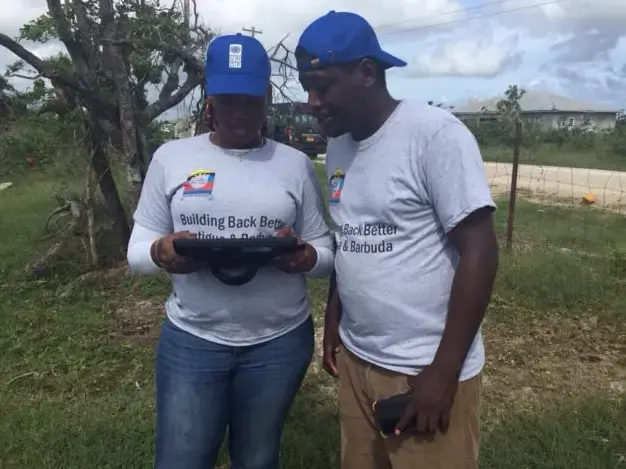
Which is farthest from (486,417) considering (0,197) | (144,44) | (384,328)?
(0,197)

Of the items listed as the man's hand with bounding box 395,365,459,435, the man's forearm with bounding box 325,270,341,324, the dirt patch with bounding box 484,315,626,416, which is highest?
the man's forearm with bounding box 325,270,341,324

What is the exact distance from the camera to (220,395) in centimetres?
199

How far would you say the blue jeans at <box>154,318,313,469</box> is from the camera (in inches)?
76.6

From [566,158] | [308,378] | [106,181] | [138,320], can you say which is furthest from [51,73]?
[566,158]

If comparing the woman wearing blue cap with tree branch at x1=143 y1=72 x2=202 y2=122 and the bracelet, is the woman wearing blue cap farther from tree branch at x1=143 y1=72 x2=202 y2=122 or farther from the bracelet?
tree branch at x1=143 y1=72 x2=202 y2=122

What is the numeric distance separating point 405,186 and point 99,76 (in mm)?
5185

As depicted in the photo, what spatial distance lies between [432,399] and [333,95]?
0.84 metres

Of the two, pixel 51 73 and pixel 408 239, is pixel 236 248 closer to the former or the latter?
pixel 408 239

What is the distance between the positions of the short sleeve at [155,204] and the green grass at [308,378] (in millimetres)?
1467

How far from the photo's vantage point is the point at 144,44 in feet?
18.3

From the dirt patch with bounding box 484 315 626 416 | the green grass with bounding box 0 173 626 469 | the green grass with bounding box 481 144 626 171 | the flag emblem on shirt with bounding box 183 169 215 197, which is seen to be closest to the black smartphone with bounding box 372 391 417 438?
the flag emblem on shirt with bounding box 183 169 215 197

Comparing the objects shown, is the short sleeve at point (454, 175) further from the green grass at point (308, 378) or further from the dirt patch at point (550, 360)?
the dirt patch at point (550, 360)

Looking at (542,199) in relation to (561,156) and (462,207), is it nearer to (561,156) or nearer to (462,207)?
(462,207)

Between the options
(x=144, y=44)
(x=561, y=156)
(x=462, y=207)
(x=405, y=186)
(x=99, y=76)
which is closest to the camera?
(x=462, y=207)
